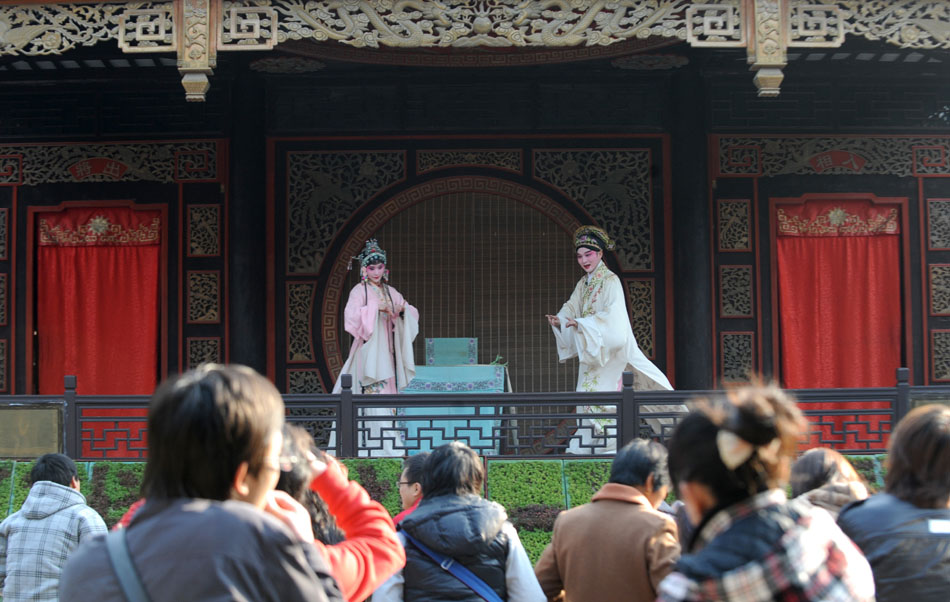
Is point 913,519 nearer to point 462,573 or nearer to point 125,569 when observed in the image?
point 462,573

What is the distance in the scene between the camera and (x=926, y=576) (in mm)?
2447

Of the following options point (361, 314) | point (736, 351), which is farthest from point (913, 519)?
point (736, 351)

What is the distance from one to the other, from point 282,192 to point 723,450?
7.50m

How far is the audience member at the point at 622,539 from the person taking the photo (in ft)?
9.32

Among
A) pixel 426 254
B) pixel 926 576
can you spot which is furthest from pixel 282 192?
pixel 926 576

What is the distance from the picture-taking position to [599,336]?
761 centimetres

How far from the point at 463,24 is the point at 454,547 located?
14.7ft

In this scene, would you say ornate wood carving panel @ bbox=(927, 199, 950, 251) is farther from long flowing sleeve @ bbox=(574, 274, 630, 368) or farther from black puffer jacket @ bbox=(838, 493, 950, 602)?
black puffer jacket @ bbox=(838, 493, 950, 602)

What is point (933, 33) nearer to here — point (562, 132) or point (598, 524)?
point (562, 132)

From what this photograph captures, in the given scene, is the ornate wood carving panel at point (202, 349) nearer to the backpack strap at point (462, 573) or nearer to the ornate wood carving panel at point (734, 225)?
the ornate wood carving panel at point (734, 225)

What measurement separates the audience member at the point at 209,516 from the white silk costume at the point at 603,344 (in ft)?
19.3

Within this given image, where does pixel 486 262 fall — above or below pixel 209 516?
above

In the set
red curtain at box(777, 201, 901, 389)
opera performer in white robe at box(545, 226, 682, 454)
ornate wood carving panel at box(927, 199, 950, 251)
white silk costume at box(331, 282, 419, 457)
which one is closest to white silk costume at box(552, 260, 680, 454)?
opera performer in white robe at box(545, 226, 682, 454)

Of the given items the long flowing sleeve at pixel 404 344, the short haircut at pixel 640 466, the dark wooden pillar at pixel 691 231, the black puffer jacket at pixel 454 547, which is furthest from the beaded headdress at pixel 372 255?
the short haircut at pixel 640 466
